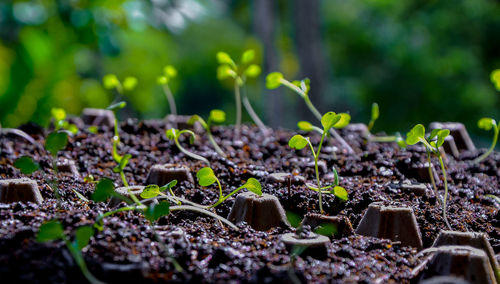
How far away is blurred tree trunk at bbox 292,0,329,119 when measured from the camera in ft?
24.7

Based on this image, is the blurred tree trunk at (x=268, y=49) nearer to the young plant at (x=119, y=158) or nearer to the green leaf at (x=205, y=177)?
the young plant at (x=119, y=158)

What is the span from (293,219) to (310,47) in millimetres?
6707

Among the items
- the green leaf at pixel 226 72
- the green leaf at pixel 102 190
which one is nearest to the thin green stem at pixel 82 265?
the green leaf at pixel 102 190

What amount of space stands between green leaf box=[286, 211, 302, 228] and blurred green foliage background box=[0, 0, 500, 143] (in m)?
2.05

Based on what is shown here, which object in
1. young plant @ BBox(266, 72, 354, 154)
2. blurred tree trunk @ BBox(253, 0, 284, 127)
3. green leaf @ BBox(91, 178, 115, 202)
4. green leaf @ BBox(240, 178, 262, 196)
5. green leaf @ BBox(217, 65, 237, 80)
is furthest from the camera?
blurred tree trunk @ BBox(253, 0, 284, 127)

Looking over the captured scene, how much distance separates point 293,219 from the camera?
1190mm

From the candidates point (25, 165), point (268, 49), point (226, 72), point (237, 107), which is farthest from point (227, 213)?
point (268, 49)

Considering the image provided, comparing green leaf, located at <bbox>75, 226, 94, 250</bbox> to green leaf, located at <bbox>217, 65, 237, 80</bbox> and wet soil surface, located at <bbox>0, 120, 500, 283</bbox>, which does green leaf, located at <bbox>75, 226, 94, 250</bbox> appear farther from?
green leaf, located at <bbox>217, 65, 237, 80</bbox>

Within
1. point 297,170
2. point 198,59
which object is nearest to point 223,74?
point 297,170

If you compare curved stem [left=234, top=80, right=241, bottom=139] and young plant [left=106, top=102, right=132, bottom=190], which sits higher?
curved stem [left=234, top=80, right=241, bottom=139]

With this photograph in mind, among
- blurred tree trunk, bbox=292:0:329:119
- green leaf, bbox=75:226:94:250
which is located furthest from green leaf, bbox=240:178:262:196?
blurred tree trunk, bbox=292:0:329:119

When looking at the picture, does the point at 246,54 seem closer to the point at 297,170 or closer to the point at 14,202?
the point at 297,170

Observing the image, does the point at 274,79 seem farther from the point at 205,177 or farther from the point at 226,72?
the point at 205,177

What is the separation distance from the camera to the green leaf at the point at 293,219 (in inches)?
45.8
